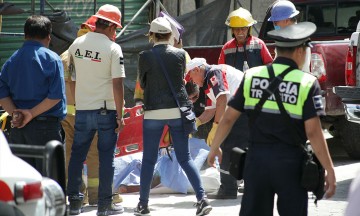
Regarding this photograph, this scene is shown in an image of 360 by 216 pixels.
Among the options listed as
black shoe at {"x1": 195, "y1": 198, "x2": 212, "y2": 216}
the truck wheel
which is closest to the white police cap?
black shoe at {"x1": 195, "y1": 198, "x2": 212, "y2": 216}

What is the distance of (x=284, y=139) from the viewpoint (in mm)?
6109

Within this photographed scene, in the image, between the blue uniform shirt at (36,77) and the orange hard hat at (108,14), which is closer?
the blue uniform shirt at (36,77)

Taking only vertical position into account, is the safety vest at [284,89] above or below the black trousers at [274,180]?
above

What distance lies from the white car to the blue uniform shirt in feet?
9.31

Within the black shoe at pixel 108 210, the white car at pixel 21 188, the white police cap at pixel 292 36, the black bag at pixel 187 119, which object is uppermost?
the white police cap at pixel 292 36

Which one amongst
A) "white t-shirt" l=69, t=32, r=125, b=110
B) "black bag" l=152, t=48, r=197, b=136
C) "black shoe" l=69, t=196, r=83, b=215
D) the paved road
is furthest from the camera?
the paved road

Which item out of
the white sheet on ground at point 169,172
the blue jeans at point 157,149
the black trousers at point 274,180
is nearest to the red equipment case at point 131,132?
the white sheet on ground at point 169,172

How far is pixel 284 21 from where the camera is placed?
31.2ft

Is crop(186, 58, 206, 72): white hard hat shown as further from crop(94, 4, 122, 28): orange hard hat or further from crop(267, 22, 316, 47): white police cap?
crop(267, 22, 316, 47): white police cap

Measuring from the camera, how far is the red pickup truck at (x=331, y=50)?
455 inches

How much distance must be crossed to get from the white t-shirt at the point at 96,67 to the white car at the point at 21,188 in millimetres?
3463

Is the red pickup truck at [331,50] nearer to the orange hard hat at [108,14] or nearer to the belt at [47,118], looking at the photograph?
the orange hard hat at [108,14]

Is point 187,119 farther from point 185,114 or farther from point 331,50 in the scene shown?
point 331,50

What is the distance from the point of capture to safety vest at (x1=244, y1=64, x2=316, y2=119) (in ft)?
20.1
